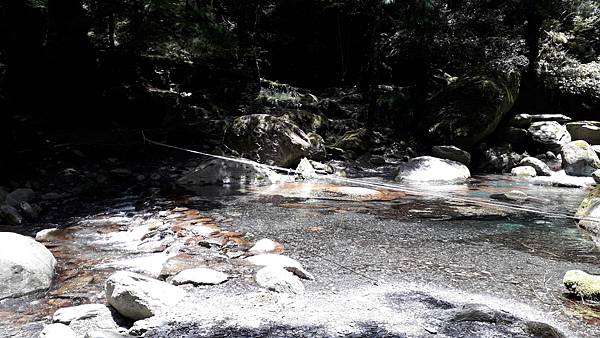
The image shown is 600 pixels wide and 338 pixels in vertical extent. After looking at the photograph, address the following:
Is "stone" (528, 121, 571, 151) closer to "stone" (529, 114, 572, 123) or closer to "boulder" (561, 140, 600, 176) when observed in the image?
"stone" (529, 114, 572, 123)

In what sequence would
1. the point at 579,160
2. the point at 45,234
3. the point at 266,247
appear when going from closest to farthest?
the point at 266,247 < the point at 45,234 < the point at 579,160

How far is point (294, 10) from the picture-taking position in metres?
16.8

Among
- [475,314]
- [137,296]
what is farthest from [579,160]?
[137,296]

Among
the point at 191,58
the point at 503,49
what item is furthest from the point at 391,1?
the point at 191,58

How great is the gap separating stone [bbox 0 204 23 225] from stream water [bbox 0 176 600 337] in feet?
0.86

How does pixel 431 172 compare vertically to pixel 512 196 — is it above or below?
above

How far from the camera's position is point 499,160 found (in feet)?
35.7

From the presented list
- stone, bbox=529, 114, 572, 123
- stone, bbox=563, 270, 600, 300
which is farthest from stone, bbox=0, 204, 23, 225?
stone, bbox=529, 114, 572, 123

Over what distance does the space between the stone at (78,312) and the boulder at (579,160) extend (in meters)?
10.2

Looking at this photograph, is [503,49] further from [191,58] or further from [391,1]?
[191,58]

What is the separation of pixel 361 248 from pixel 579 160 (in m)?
8.04

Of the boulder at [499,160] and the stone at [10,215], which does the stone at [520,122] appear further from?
the stone at [10,215]

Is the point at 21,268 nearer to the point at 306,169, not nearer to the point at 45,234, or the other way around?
the point at 45,234

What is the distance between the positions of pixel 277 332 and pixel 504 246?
9.07 ft
